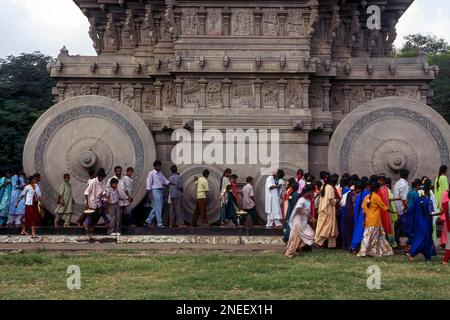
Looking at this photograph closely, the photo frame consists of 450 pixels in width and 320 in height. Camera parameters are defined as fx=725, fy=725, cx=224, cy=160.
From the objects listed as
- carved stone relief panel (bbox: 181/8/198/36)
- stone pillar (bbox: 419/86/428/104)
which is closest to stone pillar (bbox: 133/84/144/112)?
carved stone relief panel (bbox: 181/8/198/36)

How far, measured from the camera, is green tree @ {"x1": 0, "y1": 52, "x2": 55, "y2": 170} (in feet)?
111

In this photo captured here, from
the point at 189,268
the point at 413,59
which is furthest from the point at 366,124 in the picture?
the point at 189,268

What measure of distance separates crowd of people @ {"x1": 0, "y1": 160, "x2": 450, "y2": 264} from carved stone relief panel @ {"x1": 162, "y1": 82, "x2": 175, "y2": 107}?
305cm

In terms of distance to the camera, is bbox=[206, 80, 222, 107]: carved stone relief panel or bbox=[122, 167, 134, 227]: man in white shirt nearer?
bbox=[122, 167, 134, 227]: man in white shirt

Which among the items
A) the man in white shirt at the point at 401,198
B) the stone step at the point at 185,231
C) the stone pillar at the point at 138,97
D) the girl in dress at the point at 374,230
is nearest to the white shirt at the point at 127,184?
the stone step at the point at 185,231

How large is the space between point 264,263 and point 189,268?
162 centimetres

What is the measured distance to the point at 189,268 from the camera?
13.5 metres

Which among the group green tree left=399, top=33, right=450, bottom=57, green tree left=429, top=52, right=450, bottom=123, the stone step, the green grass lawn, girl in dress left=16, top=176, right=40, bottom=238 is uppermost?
green tree left=399, top=33, right=450, bottom=57

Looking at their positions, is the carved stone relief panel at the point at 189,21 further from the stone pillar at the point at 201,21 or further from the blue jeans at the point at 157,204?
the blue jeans at the point at 157,204

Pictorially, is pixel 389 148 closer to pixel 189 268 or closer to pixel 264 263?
pixel 264 263

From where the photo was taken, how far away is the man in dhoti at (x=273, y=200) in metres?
19.3

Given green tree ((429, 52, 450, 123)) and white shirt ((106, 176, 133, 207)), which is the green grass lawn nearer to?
white shirt ((106, 176, 133, 207))

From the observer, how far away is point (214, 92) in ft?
70.4

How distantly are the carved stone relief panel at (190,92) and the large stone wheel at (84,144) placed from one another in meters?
1.47
